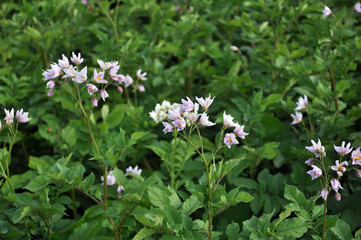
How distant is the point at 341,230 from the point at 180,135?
44.6 inches

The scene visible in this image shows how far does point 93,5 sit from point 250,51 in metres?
1.39

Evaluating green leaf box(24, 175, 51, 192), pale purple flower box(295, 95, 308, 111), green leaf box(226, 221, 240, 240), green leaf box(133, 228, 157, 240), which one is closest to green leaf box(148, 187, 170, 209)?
green leaf box(133, 228, 157, 240)

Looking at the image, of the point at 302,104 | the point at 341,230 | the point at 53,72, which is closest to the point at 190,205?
the point at 341,230

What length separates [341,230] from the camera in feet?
6.18

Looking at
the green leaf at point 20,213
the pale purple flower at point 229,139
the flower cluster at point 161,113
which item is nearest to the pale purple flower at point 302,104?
the flower cluster at point 161,113

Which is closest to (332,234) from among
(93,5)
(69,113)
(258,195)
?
(258,195)

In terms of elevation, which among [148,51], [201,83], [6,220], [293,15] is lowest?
[201,83]

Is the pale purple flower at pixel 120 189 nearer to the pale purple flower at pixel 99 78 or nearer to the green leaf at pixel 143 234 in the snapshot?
the green leaf at pixel 143 234

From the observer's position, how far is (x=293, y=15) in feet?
10.3

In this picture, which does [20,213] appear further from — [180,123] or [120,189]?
[180,123]

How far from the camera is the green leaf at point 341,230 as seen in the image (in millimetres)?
1859

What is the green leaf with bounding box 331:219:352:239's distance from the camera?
6.10 ft

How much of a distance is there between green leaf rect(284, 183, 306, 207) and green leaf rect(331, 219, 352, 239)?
17 cm

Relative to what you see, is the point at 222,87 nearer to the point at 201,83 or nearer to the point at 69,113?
the point at 201,83
